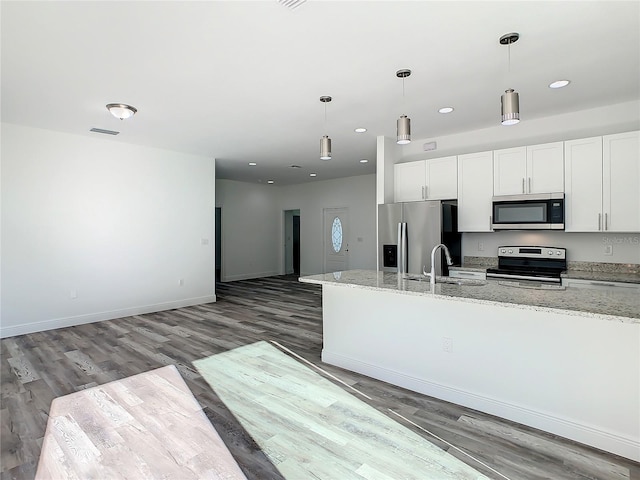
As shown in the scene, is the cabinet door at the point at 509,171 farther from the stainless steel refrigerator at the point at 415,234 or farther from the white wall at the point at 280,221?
the white wall at the point at 280,221

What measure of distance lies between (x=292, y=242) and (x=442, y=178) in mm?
6595

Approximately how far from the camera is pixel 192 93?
3529 mm

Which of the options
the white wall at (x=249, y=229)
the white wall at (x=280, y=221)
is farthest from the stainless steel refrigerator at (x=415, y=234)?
the white wall at (x=249, y=229)

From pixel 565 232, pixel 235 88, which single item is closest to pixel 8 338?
pixel 235 88

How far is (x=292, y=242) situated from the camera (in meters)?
10.9

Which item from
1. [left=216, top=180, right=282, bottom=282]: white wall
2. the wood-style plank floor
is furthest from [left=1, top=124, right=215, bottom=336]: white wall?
[left=216, top=180, right=282, bottom=282]: white wall

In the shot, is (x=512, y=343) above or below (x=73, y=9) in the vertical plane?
below

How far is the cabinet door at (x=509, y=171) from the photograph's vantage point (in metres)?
4.23

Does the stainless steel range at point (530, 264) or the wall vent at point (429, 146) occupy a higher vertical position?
the wall vent at point (429, 146)

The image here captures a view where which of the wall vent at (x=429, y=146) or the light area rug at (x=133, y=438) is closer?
the light area rug at (x=133, y=438)

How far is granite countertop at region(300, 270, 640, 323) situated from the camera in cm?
194

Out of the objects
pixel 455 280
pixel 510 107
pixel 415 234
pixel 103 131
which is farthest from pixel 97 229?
pixel 510 107

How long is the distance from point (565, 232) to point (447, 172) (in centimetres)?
157

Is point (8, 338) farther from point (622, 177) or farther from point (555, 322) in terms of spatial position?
point (622, 177)
